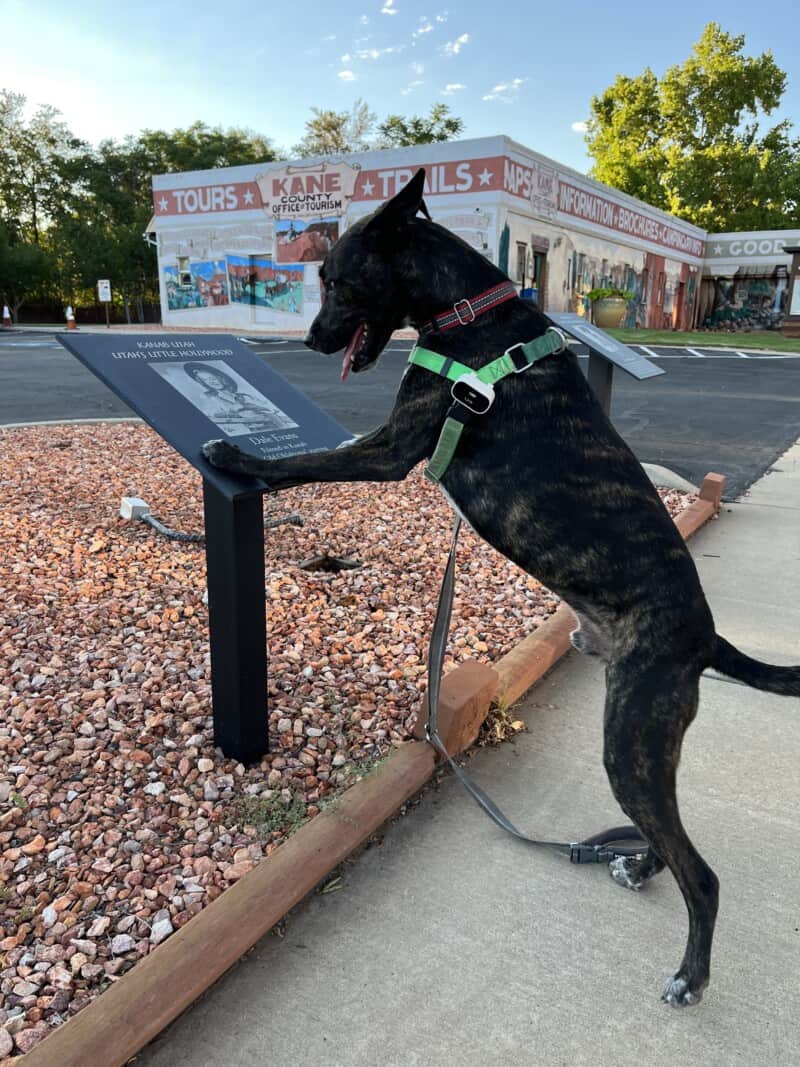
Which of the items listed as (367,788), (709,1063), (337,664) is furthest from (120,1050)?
(337,664)

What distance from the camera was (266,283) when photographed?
92.1ft

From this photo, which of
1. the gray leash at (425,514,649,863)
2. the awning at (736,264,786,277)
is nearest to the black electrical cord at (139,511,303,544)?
the gray leash at (425,514,649,863)

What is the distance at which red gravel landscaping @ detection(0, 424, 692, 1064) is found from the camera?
2037 millimetres

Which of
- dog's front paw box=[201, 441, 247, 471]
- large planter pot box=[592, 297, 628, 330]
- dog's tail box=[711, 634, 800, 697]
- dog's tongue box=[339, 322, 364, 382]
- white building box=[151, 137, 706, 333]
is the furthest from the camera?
large planter pot box=[592, 297, 628, 330]

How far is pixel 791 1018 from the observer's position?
1866mm

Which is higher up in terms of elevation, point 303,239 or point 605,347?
point 303,239

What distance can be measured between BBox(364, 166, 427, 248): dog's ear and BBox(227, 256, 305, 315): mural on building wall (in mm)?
26557

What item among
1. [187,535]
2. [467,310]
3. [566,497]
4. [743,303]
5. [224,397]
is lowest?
[187,535]

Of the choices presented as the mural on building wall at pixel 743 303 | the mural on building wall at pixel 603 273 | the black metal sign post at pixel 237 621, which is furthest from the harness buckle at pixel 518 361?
the mural on building wall at pixel 743 303

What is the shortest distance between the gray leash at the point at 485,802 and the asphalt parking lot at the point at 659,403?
4886 millimetres

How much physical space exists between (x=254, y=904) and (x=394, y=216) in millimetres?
1795

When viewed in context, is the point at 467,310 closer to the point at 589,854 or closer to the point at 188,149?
the point at 589,854

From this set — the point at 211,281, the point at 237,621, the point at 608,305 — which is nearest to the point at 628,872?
the point at 237,621

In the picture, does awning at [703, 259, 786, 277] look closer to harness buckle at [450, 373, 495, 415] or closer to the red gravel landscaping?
the red gravel landscaping
